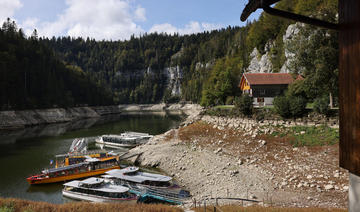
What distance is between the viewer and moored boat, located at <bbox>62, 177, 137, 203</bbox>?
24.7 metres

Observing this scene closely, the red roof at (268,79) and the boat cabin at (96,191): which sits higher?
the red roof at (268,79)

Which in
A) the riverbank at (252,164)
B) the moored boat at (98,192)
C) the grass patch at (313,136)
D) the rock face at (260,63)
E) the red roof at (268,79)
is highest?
the rock face at (260,63)

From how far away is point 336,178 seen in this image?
20.4 metres

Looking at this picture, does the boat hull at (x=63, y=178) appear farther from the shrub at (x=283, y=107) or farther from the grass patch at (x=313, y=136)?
the shrub at (x=283, y=107)

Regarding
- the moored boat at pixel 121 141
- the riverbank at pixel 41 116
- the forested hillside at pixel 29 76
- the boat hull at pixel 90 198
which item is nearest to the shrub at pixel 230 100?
the moored boat at pixel 121 141

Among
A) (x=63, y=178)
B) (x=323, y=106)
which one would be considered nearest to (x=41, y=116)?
(x=63, y=178)

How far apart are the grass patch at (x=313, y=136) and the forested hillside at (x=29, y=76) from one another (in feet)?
326

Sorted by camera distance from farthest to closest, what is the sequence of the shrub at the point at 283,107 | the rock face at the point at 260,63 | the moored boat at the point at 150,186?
the rock face at the point at 260,63, the shrub at the point at 283,107, the moored boat at the point at 150,186

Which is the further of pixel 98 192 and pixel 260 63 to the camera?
pixel 260 63

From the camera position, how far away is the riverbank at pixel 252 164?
20031mm

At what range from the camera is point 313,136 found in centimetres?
2720

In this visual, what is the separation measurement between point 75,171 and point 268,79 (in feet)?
129

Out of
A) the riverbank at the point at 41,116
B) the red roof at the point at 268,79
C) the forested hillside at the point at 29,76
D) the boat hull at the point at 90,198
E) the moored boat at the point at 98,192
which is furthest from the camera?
the forested hillside at the point at 29,76

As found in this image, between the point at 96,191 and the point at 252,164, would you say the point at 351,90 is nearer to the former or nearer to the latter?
the point at 252,164
